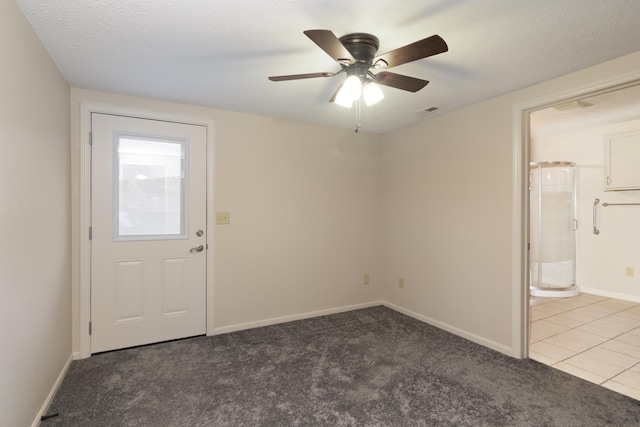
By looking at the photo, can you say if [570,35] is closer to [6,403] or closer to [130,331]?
[6,403]

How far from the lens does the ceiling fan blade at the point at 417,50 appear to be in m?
1.42

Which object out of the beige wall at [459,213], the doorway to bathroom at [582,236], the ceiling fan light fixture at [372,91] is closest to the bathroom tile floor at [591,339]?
the doorway to bathroom at [582,236]

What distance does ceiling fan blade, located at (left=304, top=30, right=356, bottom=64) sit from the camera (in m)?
1.38

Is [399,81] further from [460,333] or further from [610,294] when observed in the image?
[610,294]

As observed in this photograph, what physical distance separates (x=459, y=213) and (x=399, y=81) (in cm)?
171

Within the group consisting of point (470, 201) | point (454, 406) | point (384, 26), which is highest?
point (384, 26)

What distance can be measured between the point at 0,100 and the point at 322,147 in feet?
8.87

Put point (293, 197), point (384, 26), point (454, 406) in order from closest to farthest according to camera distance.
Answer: point (384, 26) → point (454, 406) → point (293, 197)

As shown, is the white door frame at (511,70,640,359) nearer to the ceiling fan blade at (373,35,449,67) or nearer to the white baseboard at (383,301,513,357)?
the white baseboard at (383,301,513,357)

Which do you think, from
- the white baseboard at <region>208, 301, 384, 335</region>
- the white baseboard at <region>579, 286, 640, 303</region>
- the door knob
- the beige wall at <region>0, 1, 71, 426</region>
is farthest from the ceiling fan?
the white baseboard at <region>579, 286, 640, 303</region>

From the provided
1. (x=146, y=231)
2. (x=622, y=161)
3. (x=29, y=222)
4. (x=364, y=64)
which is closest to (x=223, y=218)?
(x=146, y=231)

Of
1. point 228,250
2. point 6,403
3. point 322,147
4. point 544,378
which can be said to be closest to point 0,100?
point 6,403

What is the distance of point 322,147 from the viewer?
3.66m

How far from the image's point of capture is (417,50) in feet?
4.99
